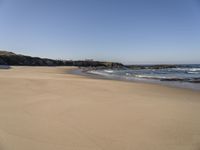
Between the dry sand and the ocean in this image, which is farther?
the ocean

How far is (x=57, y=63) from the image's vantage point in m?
83.2

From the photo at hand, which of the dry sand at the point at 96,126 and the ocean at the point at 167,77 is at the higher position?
the dry sand at the point at 96,126

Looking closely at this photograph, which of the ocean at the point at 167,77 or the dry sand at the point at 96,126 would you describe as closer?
the dry sand at the point at 96,126

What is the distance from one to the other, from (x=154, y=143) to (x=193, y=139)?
0.75m

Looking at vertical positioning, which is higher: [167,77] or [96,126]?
[96,126]

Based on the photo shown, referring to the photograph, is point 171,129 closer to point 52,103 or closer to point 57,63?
point 52,103

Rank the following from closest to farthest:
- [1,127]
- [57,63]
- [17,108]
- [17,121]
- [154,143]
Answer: [154,143]
[1,127]
[17,121]
[17,108]
[57,63]

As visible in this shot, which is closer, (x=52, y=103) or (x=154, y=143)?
(x=154, y=143)

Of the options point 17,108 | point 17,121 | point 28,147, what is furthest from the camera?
point 17,108

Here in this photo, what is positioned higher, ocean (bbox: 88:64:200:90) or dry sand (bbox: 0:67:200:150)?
dry sand (bbox: 0:67:200:150)

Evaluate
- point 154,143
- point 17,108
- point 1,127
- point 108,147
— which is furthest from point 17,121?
point 154,143

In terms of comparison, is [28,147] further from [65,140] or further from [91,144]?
[91,144]

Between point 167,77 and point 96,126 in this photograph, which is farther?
point 167,77

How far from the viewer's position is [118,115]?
540cm
